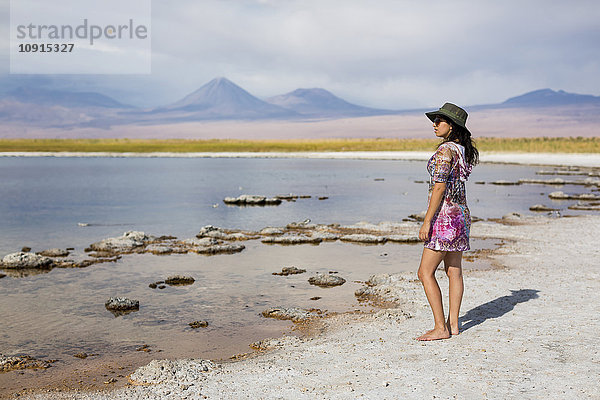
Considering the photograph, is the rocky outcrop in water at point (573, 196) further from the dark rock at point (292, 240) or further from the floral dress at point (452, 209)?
the floral dress at point (452, 209)

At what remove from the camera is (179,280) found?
12008 mm

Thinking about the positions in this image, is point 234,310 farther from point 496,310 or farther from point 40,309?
point 496,310

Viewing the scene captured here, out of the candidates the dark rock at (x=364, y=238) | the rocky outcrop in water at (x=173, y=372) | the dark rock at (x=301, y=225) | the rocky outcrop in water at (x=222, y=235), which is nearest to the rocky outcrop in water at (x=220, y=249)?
the rocky outcrop in water at (x=222, y=235)

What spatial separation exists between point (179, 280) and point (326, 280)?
125 inches

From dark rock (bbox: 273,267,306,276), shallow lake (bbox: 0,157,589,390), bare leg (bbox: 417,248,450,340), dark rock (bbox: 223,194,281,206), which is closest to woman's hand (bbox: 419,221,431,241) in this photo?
bare leg (bbox: 417,248,450,340)

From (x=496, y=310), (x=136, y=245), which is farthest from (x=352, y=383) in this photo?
(x=136, y=245)

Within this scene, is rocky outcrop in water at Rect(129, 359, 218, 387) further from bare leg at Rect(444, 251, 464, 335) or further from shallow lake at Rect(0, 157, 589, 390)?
bare leg at Rect(444, 251, 464, 335)

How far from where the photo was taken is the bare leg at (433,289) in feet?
24.0

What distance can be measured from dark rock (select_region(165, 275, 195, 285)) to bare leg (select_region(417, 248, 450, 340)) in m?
6.00

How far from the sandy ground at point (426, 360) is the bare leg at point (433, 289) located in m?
0.15

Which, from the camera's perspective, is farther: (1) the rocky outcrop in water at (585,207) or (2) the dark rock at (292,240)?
(1) the rocky outcrop in water at (585,207)

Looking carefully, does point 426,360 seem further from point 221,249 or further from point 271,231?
point 271,231

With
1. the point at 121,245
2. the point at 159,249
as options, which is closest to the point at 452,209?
the point at 159,249

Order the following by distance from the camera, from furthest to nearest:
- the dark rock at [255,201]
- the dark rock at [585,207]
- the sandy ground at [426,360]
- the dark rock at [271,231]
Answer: the dark rock at [255,201], the dark rock at [585,207], the dark rock at [271,231], the sandy ground at [426,360]
